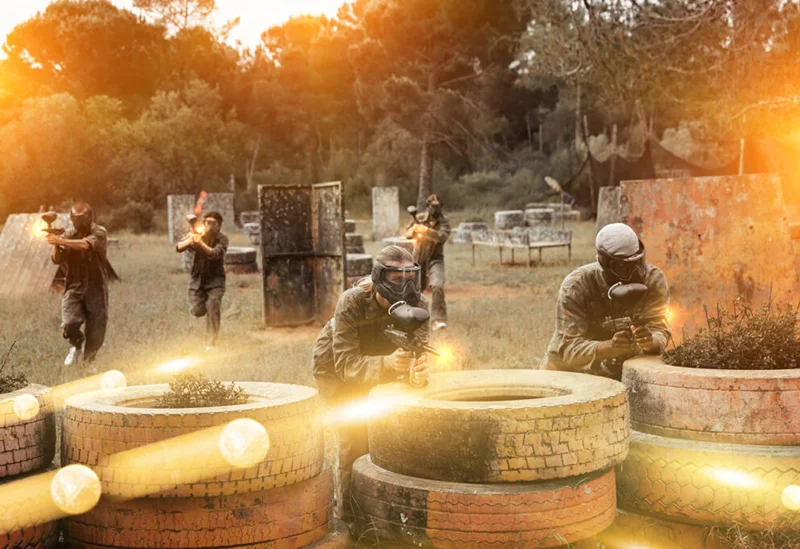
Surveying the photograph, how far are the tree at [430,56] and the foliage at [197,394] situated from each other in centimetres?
3751

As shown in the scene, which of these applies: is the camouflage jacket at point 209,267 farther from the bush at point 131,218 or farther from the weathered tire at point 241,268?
the bush at point 131,218

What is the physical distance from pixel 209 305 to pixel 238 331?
1.84 m

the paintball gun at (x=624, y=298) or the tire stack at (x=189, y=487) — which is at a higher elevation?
the paintball gun at (x=624, y=298)

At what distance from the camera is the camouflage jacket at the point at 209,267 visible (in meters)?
11.8

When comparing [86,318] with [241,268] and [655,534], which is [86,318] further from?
[241,268]

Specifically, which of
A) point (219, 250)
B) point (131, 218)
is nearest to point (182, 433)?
point (219, 250)

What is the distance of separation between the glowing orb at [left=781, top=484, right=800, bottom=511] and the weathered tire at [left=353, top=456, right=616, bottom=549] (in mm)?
926

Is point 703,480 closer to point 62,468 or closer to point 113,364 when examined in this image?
point 62,468

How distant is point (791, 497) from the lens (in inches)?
175

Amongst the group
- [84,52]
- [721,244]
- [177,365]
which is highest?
[84,52]

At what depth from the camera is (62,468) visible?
411 cm

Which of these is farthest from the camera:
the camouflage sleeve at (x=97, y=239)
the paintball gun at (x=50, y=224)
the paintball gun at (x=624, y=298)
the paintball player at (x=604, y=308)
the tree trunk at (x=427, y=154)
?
the tree trunk at (x=427, y=154)

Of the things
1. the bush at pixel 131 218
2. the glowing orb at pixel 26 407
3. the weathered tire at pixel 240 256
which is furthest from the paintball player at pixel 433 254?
the bush at pixel 131 218

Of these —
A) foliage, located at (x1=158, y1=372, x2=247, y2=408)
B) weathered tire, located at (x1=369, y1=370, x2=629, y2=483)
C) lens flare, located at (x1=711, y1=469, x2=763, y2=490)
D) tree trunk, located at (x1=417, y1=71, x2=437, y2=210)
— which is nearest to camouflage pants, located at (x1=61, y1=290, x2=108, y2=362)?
foliage, located at (x1=158, y1=372, x2=247, y2=408)
